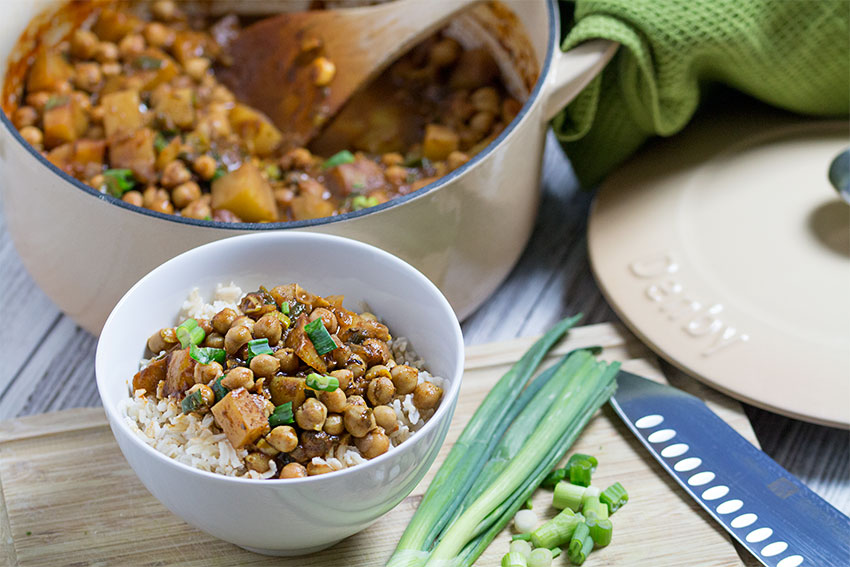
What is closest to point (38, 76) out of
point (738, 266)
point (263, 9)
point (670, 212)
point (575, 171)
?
point (263, 9)

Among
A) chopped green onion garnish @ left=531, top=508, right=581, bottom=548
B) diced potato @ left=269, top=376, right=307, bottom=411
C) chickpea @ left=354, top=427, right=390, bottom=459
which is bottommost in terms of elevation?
chopped green onion garnish @ left=531, top=508, right=581, bottom=548

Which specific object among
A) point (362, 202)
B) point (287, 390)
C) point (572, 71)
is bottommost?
point (362, 202)

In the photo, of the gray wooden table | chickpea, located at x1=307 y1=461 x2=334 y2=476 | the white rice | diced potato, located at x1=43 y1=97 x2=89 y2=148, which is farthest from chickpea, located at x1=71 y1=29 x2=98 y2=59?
chickpea, located at x1=307 y1=461 x2=334 y2=476

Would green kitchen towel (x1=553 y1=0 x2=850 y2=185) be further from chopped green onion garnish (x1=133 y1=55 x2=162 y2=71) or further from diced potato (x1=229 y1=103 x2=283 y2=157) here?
chopped green onion garnish (x1=133 y1=55 x2=162 y2=71)

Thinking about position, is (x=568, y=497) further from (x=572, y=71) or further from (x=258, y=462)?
(x=572, y=71)

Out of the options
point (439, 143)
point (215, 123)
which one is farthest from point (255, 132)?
point (439, 143)

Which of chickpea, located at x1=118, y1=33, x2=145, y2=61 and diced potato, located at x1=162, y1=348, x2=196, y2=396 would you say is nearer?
diced potato, located at x1=162, y1=348, x2=196, y2=396
